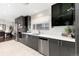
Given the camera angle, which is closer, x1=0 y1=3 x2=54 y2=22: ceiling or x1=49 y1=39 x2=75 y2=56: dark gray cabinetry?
x1=49 y1=39 x2=75 y2=56: dark gray cabinetry

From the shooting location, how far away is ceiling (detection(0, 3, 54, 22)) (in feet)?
6.88

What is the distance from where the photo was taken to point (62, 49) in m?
2.10

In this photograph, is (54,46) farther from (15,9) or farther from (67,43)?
(15,9)

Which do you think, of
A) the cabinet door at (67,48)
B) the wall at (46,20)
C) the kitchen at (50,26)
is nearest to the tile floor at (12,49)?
the kitchen at (50,26)

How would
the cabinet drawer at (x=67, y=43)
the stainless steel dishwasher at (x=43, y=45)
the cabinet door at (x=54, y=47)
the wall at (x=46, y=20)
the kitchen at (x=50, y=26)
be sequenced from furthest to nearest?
the stainless steel dishwasher at (x=43, y=45) < the wall at (x=46, y=20) < the cabinet door at (x=54, y=47) < the kitchen at (x=50, y=26) < the cabinet drawer at (x=67, y=43)

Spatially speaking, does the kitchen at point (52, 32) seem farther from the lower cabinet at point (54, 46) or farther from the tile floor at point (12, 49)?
the tile floor at point (12, 49)

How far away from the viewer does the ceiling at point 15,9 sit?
2.10 meters

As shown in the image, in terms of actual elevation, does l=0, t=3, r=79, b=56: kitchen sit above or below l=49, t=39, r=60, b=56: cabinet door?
above

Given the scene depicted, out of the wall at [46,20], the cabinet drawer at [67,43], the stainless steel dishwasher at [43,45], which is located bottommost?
the stainless steel dishwasher at [43,45]

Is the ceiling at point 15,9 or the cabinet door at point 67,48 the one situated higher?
the ceiling at point 15,9

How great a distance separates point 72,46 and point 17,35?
1268 mm

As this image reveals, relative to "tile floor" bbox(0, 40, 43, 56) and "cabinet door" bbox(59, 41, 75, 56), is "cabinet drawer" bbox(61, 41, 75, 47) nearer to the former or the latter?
"cabinet door" bbox(59, 41, 75, 56)

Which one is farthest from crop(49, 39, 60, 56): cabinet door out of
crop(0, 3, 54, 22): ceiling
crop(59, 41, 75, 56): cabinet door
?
crop(0, 3, 54, 22): ceiling

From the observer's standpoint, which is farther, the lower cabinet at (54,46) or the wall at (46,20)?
the wall at (46,20)
